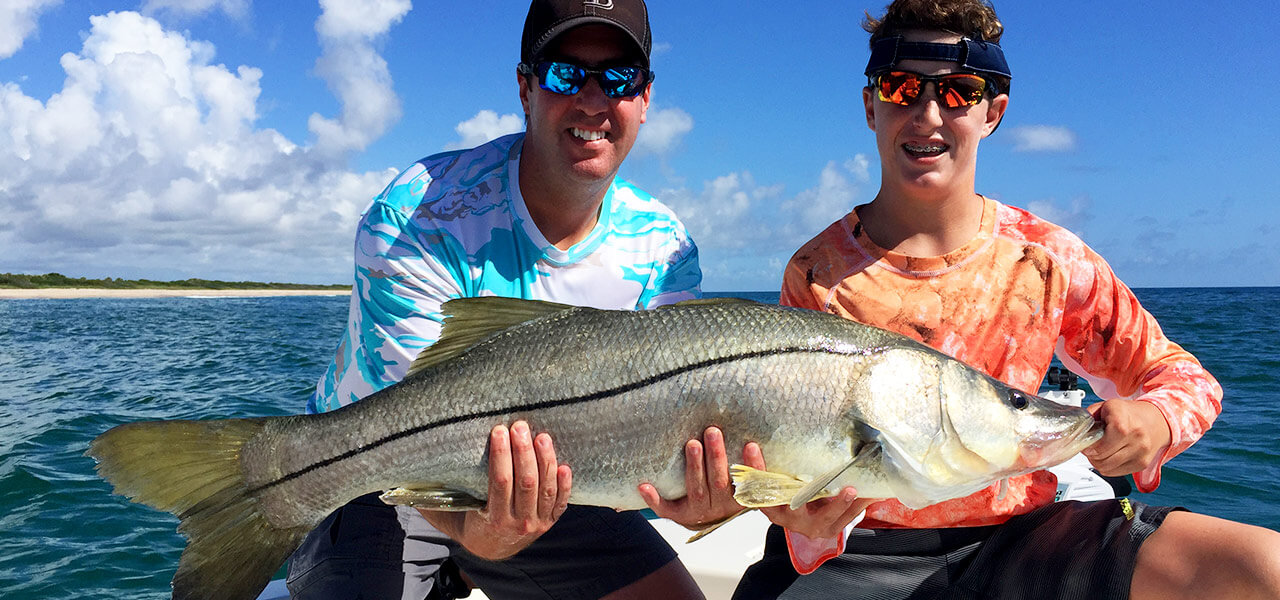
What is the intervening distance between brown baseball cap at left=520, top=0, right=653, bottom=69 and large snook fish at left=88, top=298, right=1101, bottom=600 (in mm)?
1394

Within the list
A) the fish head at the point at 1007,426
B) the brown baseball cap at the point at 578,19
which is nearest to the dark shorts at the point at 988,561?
the fish head at the point at 1007,426

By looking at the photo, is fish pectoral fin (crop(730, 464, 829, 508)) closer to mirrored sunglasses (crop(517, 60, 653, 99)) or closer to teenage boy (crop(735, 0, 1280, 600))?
teenage boy (crop(735, 0, 1280, 600))

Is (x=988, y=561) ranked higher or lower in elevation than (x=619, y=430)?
lower

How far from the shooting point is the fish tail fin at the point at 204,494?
2459mm

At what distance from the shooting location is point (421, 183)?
353cm

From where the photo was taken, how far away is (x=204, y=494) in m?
2.51

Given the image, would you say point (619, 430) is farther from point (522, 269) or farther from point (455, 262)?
point (455, 262)

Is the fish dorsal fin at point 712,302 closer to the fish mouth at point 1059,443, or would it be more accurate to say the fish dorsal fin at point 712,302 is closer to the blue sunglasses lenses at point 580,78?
the fish mouth at point 1059,443

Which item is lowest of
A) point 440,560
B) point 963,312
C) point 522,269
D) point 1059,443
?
point 440,560

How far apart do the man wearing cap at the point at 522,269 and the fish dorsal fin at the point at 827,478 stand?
1244 mm

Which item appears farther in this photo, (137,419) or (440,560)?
(137,419)

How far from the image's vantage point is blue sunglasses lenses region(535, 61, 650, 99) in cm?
338

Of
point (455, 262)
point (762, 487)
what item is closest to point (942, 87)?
point (762, 487)

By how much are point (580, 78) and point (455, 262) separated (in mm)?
903
